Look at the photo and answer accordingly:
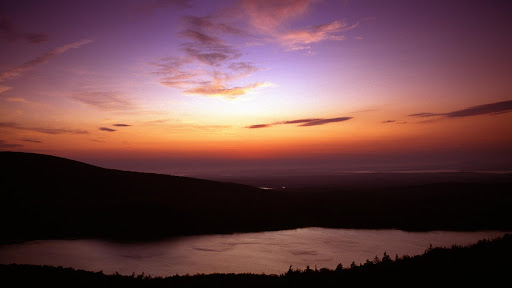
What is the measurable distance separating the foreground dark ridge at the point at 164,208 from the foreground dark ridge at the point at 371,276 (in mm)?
28233

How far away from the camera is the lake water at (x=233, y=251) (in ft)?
92.1

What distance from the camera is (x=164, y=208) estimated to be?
52594mm

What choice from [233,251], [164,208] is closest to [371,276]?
[233,251]

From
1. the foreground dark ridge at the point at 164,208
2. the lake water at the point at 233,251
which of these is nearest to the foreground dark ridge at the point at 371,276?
the lake water at the point at 233,251

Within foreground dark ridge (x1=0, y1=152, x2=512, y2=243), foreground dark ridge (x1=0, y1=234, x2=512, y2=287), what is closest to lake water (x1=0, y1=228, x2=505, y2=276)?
foreground dark ridge (x1=0, y1=152, x2=512, y2=243)

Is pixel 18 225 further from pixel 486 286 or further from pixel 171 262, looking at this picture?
pixel 486 286

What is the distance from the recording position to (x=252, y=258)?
3128 centimetres

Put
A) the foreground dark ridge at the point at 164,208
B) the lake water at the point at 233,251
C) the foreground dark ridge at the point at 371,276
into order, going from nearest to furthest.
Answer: the foreground dark ridge at the point at 371,276
the lake water at the point at 233,251
the foreground dark ridge at the point at 164,208

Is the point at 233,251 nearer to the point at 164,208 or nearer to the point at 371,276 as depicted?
the point at 164,208

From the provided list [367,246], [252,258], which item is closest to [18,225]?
[252,258]

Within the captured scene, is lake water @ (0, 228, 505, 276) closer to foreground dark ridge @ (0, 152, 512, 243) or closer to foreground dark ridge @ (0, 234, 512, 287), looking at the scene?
foreground dark ridge @ (0, 152, 512, 243)

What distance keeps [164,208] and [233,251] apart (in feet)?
71.8

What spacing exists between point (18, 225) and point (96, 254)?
18354 millimetres

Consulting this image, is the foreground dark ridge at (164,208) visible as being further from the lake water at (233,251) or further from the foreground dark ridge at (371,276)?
the foreground dark ridge at (371,276)
